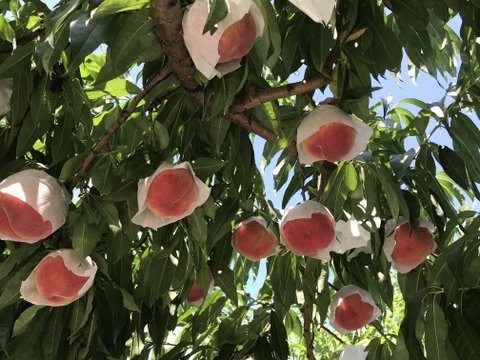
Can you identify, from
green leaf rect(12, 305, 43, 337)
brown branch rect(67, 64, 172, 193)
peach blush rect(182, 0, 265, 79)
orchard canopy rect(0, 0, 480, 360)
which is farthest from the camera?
green leaf rect(12, 305, 43, 337)

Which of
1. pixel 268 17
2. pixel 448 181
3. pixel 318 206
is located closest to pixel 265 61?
pixel 268 17

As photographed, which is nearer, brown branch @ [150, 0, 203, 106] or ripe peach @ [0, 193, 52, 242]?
brown branch @ [150, 0, 203, 106]

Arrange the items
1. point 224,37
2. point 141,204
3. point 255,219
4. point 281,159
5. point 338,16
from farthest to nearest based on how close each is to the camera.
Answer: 1. point 281,159
2. point 255,219
3. point 338,16
4. point 141,204
5. point 224,37

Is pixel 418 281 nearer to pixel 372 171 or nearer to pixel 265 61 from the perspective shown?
pixel 372 171

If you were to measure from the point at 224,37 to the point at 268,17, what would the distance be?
0.08 metres

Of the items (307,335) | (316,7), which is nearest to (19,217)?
(316,7)

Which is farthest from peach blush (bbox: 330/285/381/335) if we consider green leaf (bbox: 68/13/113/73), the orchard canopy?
green leaf (bbox: 68/13/113/73)

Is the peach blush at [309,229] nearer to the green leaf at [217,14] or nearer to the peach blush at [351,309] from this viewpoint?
the peach blush at [351,309]

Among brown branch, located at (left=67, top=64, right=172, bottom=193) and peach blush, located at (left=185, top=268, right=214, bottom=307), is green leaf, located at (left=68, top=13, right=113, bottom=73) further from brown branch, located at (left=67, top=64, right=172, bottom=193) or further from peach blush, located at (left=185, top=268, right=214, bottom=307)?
peach blush, located at (left=185, top=268, right=214, bottom=307)

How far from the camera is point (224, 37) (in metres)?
1.11

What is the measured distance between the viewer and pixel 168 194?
1241 mm

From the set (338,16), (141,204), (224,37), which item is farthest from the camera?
(338,16)

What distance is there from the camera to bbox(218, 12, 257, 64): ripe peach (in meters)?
1.09

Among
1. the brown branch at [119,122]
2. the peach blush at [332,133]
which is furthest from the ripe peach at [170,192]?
the peach blush at [332,133]
